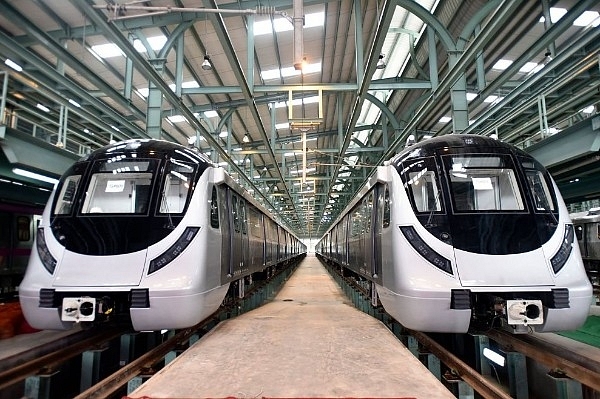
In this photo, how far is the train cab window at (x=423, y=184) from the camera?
3.72 metres

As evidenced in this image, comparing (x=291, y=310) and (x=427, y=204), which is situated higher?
(x=427, y=204)

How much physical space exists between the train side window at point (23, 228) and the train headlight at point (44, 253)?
672cm

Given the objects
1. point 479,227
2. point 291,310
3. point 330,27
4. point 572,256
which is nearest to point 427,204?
point 479,227

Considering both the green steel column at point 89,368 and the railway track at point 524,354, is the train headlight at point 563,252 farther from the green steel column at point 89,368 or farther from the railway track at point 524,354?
the green steel column at point 89,368

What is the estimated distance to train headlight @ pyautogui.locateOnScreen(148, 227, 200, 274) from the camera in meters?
3.51

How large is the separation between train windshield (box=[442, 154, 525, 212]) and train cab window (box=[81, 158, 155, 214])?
3.27m

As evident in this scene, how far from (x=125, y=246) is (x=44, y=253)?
811 mm

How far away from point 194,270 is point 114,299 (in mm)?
819

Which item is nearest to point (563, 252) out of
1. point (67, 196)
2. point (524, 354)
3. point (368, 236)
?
point (524, 354)

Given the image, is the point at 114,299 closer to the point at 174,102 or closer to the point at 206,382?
the point at 206,382

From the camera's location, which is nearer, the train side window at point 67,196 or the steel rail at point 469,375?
the steel rail at point 469,375

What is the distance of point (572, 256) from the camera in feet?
11.2

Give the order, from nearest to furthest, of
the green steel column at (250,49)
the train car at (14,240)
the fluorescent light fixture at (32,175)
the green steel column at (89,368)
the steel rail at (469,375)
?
1. the steel rail at (469,375)
2. the green steel column at (89,368)
3. the fluorescent light fixture at (32,175)
4. the green steel column at (250,49)
5. the train car at (14,240)

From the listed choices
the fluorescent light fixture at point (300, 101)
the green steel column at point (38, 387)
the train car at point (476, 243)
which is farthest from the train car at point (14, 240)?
the train car at point (476, 243)
